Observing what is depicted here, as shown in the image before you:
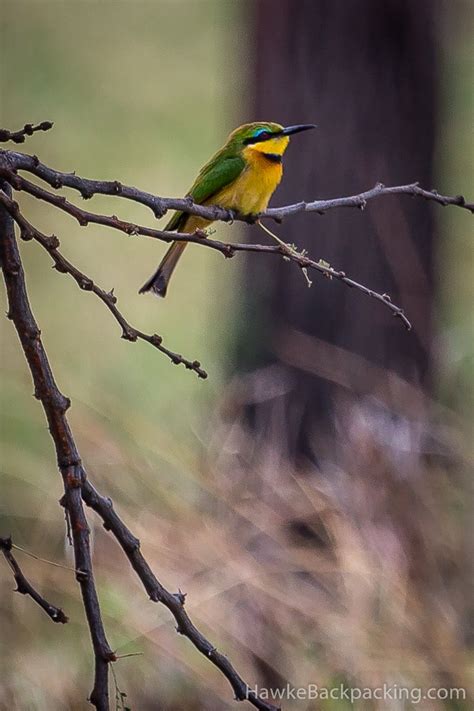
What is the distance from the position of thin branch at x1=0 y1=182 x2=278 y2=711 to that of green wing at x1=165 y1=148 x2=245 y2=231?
104 centimetres

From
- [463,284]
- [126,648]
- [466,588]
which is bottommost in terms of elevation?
[126,648]

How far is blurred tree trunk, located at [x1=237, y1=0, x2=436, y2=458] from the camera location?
13.9ft

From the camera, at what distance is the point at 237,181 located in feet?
8.29

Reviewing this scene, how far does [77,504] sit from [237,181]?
121 centimetres

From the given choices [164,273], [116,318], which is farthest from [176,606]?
[164,273]

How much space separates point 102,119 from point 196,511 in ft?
25.4

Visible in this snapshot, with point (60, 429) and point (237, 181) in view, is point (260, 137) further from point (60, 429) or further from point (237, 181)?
point (60, 429)

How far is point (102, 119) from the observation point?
10.7 m

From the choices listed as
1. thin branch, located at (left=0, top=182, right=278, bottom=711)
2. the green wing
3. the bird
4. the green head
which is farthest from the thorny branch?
the green wing

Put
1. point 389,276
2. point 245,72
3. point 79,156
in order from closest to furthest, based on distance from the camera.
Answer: point 389,276
point 245,72
point 79,156

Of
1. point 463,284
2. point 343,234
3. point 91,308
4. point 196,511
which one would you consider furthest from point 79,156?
point 196,511

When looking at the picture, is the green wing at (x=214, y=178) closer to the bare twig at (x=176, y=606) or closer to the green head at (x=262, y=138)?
the green head at (x=262, y=138)

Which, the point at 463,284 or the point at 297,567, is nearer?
the point at 297,567

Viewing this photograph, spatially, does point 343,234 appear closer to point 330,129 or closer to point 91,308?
point 330,129
